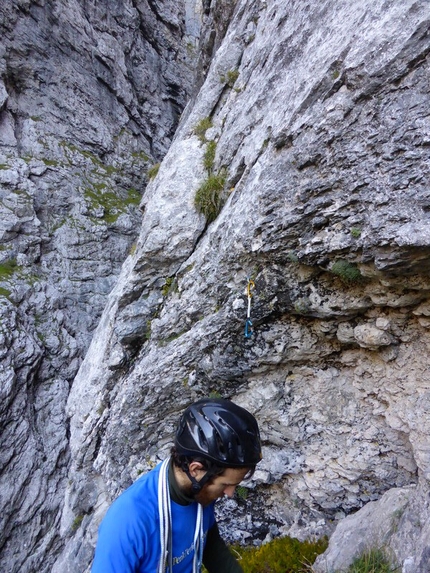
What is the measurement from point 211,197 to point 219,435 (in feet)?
16.0

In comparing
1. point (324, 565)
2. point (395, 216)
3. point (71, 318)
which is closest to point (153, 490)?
point (324, 565)

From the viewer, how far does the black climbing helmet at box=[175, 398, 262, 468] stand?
230cm

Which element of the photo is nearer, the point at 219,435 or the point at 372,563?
the point at 219,435

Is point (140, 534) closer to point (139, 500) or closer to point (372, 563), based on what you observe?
point (139, 500)

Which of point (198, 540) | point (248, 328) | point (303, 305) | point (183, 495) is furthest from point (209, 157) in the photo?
point (198, 540)

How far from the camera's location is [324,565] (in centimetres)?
393

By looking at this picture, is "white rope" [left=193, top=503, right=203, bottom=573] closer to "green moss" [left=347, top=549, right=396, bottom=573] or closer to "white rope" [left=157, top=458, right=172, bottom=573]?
"white rope" [left=157, top=458, right=172, bottom=573]

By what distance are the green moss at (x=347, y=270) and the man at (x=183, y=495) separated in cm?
224

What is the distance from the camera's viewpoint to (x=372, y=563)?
3.51 metres

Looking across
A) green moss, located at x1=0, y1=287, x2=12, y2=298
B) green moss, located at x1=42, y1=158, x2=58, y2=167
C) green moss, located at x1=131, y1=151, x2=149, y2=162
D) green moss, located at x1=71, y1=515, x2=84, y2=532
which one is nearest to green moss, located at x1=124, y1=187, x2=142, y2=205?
green moss, located at x1=131, y1=151, x2=149, y2=162

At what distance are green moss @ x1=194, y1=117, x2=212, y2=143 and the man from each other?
636 cm

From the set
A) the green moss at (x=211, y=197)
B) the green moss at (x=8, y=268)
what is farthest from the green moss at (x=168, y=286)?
the green moss at (x=8, y=268)

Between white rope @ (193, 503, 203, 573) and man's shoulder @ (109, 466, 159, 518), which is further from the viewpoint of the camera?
white rope @ (193, 503, 203, 573)

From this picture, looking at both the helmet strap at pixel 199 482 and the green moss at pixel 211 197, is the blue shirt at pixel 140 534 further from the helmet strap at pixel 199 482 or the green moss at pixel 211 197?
the green moss at pixel 211 197
